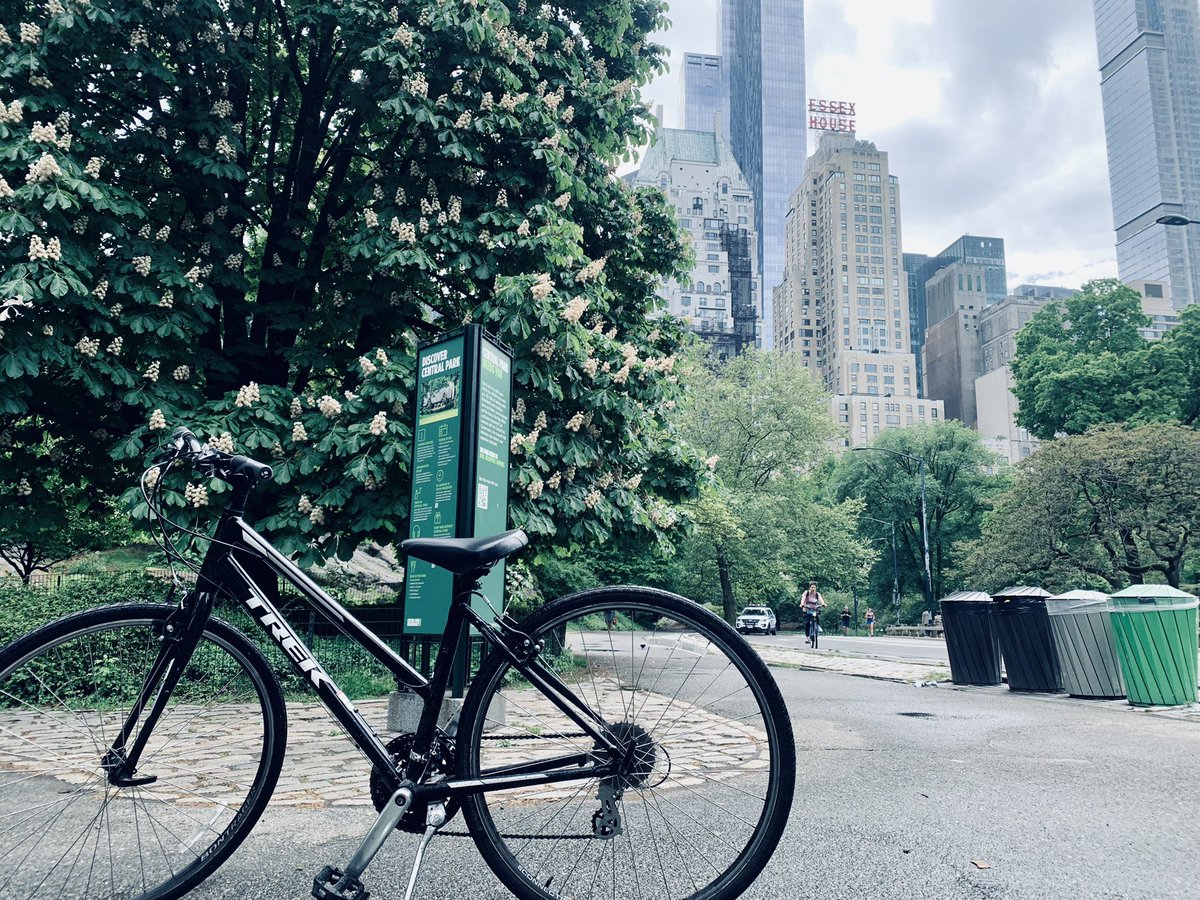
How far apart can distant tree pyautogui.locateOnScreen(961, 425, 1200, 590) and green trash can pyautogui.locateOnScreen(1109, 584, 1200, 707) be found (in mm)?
21746

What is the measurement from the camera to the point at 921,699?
9516 millimetres

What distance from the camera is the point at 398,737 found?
8.75 feet

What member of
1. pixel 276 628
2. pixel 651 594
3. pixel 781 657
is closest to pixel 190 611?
pixel 276 628

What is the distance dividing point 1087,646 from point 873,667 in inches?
243

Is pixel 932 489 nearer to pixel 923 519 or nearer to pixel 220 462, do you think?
pixel 923 519

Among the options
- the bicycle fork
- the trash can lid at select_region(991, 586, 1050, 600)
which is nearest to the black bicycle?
the bicycle fork

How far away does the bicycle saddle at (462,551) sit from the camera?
99.5 inches

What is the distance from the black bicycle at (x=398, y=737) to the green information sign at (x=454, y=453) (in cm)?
294

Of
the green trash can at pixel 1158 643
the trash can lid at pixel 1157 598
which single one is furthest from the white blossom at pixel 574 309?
the green trash can at pixel 1158 643

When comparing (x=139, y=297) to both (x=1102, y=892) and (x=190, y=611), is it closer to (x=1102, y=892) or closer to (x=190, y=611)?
(x=190, y=611)

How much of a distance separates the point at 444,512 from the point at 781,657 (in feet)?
47.6

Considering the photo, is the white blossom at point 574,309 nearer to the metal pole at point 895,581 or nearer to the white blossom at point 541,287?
the white blossom at point 541,287

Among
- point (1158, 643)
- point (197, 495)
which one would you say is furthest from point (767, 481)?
point (197, 495)

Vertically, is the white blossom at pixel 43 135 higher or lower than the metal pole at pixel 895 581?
higher
